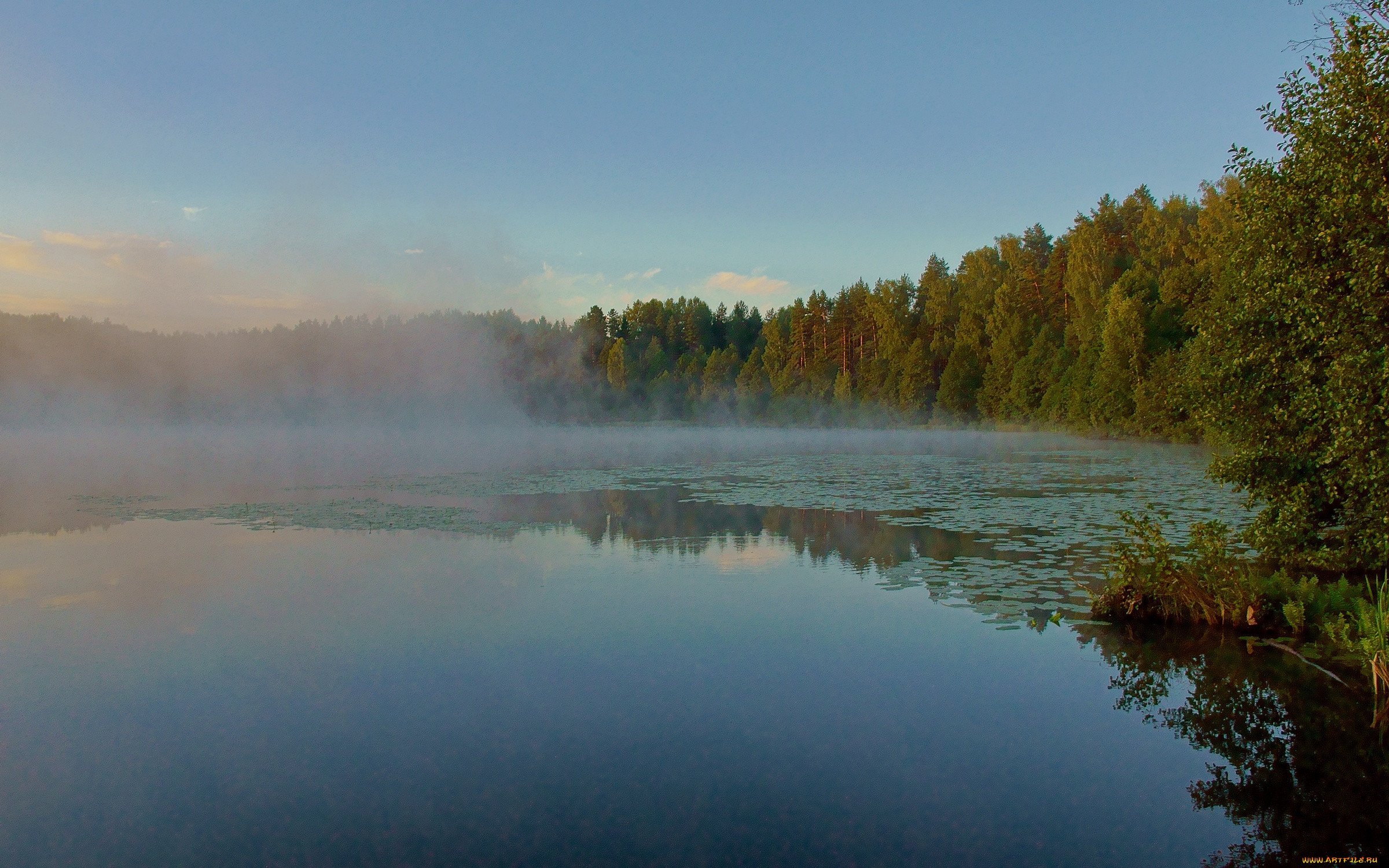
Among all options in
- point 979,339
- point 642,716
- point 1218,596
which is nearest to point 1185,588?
point 1218,596

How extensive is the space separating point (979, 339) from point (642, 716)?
74.0 meters

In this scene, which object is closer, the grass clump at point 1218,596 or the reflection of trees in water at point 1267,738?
the reflection of trees in water at point 1267,738

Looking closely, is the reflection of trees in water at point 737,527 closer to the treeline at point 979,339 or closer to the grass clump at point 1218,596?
the grass clump at point 1218,596

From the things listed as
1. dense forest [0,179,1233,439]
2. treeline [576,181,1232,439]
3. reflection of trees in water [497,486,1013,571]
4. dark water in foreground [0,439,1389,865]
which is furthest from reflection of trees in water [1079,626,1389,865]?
dense forest [0,179,1233,439]

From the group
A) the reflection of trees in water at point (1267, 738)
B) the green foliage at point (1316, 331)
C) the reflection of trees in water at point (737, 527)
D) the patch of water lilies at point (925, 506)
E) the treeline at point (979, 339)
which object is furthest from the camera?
the treeline at point (979, 339)

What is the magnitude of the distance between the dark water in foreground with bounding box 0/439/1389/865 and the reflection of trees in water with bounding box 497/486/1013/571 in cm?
23

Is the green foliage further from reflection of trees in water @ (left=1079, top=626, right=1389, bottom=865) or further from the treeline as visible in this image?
the treeline

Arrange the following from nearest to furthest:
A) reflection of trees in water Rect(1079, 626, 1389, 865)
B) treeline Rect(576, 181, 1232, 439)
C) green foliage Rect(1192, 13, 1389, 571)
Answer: reflection of trees in water Rect(1079, 626, 1389, 865)
green foliage Rect(1192, 13, 1389, 571)
treeline Rect(576, 181, 1232, 439)

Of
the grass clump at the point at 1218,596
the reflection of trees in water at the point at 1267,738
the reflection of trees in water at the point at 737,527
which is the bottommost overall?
the reflection of trees in water at the point at 737,527

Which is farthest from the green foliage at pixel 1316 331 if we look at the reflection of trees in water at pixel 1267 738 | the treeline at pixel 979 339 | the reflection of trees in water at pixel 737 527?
the treeline at pixel 979 339

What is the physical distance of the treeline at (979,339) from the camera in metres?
49.5

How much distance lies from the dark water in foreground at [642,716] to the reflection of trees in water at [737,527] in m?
0.23

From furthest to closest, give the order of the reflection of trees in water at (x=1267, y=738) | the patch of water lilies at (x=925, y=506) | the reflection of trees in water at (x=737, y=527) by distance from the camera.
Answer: the reflection of trees in water at (x=737, y=527)
the patch of water lilies at (x=925, y=506)
the reflection of trees in water at (x=1267, y=738)

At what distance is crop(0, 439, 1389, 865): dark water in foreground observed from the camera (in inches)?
190
